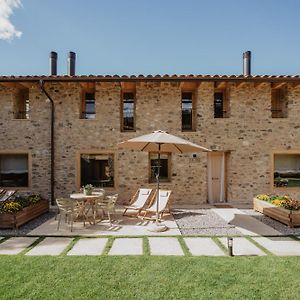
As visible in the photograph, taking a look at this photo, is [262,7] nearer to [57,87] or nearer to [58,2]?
[58,2]

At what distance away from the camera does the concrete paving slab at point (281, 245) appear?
5.79 metres

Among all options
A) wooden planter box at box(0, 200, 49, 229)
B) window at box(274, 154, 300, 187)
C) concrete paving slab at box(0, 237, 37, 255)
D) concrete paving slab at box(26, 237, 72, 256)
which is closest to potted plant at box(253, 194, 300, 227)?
window at box(274, 154, 300, 187)

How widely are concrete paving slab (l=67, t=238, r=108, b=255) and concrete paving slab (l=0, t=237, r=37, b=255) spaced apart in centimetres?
113

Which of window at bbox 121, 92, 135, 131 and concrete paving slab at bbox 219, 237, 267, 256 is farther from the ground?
window at bbox 121, 92, 135, 131

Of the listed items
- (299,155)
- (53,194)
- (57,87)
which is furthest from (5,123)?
(299,155)

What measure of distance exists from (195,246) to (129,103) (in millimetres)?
7535

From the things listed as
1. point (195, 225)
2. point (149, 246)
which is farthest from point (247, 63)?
point (149, 246)

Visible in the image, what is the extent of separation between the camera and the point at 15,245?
244 inches

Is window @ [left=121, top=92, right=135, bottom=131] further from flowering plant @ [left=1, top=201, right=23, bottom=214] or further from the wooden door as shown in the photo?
flowering plant @ [left=1, top=201, right=23, bottom=214]

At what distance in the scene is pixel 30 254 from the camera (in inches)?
220

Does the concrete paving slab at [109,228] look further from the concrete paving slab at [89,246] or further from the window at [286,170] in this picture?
the window at [286,170]

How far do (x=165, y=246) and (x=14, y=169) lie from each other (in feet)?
27.7

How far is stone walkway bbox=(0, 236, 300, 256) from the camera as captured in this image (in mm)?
5707

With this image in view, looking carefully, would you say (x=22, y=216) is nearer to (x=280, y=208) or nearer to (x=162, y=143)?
(x=162, y=143)
